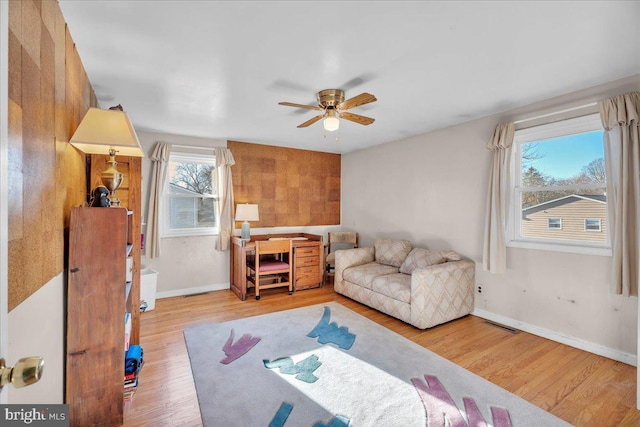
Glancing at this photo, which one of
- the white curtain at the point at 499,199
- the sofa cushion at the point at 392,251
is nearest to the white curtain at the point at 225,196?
the sofa cushion at the point at 392,251

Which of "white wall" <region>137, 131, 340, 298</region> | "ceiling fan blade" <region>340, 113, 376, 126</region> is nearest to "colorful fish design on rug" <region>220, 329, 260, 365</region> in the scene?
"white wall" <region>137, 131, 340, 298</region>

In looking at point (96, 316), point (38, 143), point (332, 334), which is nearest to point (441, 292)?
point (332, 334)

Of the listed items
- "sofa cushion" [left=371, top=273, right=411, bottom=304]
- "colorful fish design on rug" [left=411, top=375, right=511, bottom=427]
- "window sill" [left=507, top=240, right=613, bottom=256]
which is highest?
"window sill" [left=507, top=240, right=613, bottom=256]

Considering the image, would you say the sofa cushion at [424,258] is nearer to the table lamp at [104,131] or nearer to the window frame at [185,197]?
the window frame at [185,197]

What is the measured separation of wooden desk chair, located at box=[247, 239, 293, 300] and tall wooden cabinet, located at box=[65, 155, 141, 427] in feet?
8.19

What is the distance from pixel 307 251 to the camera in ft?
15.6

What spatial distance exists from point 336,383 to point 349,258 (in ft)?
7.67

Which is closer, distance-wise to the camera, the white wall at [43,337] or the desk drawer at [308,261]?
the white wall at [43,337]

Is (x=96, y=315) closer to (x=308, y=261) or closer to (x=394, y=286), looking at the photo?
(x=394, y=286)

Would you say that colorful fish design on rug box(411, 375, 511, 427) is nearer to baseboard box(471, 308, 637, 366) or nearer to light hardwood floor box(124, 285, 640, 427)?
light hardwood floor box(124, 285, 640, 427)

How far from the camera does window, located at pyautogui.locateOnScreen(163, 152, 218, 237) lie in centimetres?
448

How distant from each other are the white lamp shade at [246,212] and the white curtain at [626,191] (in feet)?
13.5

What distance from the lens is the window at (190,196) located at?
14.7ft

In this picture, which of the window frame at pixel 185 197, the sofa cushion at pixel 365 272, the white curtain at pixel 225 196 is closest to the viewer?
the sofa cushion at pixel 365 272
